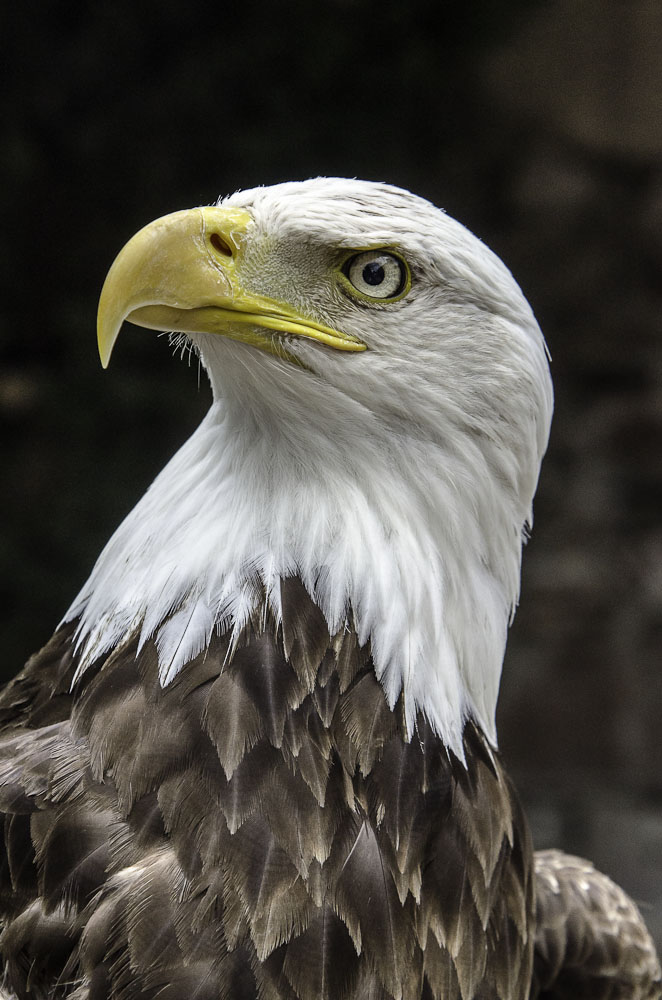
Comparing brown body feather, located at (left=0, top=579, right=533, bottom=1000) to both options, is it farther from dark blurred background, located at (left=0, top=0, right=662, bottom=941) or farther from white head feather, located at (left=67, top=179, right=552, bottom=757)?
dark blurred background, located at (left=0, top=0, right=662, bottom=941)

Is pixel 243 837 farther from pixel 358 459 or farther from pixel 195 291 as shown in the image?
pixel 195 291

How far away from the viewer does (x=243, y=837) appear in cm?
127

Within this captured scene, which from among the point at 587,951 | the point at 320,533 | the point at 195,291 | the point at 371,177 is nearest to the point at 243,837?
the point at 320,533

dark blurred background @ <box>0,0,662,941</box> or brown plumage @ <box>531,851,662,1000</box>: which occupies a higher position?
dark blurred background @ <box>0,0,662,941</box>

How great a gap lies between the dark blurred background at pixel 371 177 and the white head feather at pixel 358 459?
1842 mm

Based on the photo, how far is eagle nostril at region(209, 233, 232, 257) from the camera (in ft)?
4.33

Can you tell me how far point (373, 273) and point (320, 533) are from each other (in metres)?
0.35

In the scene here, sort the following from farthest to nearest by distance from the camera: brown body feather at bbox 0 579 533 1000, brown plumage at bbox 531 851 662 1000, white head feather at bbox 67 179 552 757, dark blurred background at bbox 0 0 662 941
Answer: dark blurred background at bbox 0 0 662 941 < brown plumage at bbox 531 851 662 1000 < white head feather at bbox 67 179 552 757 < brown body feather at bbox 0 579 533 1000

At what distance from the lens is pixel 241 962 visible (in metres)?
1.23

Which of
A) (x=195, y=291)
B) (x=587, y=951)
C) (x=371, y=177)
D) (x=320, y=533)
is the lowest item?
(x=587, y=951)

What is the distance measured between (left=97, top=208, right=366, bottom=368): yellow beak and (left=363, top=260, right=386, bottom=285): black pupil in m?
0.09

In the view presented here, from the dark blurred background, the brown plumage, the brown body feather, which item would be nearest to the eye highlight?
the brown body feather

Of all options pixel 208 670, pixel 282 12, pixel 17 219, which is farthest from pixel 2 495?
pixel 208 670

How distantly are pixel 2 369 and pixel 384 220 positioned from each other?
2.18 m
